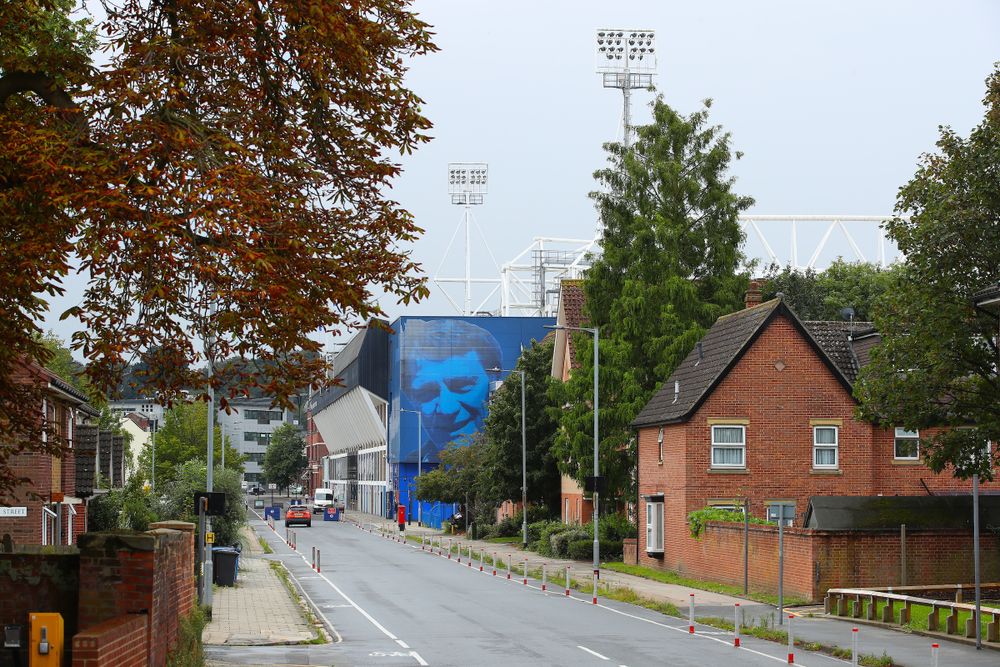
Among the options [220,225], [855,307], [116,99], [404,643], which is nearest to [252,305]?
[220,225]

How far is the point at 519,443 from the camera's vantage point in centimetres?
6512

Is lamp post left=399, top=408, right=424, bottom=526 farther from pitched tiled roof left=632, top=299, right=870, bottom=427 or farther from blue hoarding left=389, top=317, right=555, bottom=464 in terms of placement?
pitched tiled roof left=632, top=299, right=870, bottom=427

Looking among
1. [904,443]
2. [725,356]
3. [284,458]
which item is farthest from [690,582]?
[284,458]

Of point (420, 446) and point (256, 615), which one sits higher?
point (420, 446)

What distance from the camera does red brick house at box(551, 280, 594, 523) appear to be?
2406 inches

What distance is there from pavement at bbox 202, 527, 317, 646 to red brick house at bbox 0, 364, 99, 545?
16.4 feet

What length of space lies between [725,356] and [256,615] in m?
19.6

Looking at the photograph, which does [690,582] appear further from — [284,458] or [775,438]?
[284,458]

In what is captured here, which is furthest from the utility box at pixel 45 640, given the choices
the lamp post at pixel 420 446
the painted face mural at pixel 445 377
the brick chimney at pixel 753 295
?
the painted face mural at pixel 445 377

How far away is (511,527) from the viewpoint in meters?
72.2

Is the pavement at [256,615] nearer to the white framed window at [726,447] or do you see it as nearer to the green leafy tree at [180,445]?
the white framed window at [726,447]

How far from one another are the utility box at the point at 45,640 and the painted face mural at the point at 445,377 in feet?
313

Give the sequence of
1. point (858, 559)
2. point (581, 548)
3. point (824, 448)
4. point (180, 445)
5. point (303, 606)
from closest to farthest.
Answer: point (858, 559) < point (303, 606) < point (824, 448) < point (581, 548) < point (180, 445)

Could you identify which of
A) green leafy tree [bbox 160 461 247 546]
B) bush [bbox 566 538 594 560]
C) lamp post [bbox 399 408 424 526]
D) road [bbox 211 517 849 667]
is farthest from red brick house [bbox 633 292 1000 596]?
lamp post [bbox 399 408 424 526]
